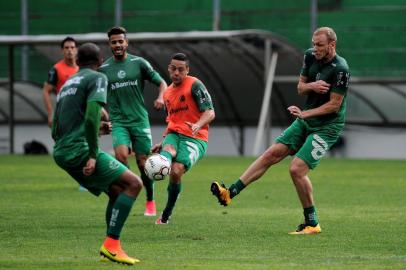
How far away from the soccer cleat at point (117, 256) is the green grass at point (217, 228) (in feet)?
0.43

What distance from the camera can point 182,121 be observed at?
1456 centimetres

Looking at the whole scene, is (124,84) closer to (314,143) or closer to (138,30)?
(314,143)

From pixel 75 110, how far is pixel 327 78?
3.75 m

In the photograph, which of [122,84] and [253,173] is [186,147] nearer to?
[253,173]

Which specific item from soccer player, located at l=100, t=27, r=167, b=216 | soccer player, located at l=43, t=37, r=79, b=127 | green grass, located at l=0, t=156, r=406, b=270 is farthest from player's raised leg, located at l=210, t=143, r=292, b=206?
soccer player, located at l=43, t=37, r=79, b=127

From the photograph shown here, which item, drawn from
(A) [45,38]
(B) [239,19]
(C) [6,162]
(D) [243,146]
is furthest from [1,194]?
(B) [239,19]

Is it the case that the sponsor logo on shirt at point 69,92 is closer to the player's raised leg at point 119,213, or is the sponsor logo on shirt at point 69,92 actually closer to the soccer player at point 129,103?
the player's raised leg at point 119,213

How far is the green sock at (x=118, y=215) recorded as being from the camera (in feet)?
33.6

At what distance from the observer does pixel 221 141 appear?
124ft

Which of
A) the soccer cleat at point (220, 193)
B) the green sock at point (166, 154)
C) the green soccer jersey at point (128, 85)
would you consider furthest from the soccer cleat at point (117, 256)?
the green soccer jersey at point (128, 85)

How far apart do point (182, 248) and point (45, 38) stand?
2187cm

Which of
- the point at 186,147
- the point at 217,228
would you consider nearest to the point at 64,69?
→ the point at 186,147

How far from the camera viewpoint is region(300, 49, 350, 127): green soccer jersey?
1291 cm

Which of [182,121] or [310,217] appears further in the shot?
[182,121]
